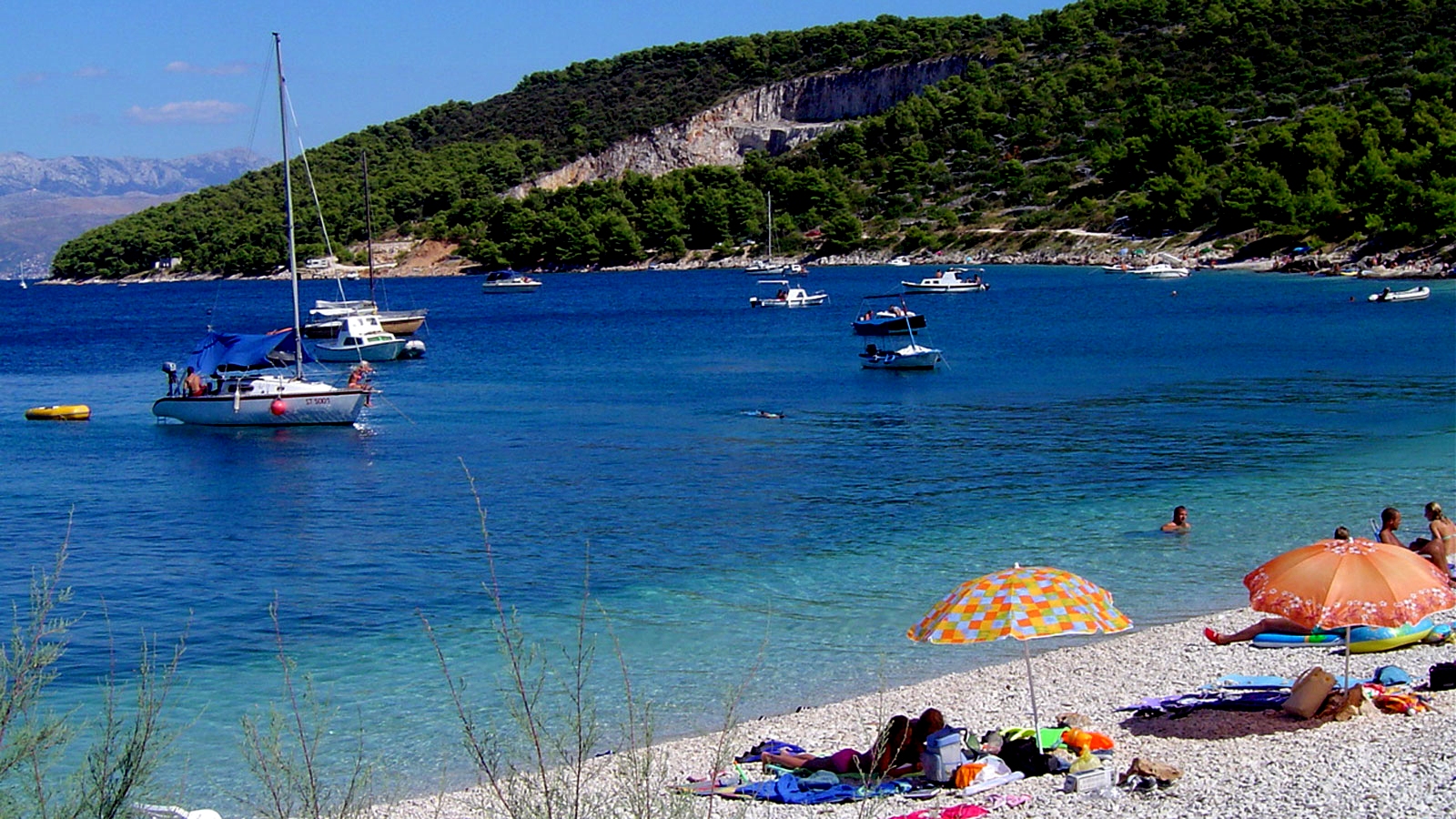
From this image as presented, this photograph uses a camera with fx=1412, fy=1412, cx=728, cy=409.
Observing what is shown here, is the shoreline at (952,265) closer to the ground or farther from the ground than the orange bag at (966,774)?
farther from the ground

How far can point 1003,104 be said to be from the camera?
513 ft

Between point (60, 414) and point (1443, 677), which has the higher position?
point (60, 414)

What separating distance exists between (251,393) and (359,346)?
2178 cm

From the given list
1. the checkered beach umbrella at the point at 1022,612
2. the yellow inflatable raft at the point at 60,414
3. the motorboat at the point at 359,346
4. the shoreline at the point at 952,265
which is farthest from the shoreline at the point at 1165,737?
the shoreline at the point at 952,265

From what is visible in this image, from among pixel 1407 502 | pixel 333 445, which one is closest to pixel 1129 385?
pixel 1407 502

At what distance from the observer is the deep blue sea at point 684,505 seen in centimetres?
1622

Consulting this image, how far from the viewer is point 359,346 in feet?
197

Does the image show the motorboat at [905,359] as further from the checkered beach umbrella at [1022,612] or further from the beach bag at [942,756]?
the beach bag at [942,756]

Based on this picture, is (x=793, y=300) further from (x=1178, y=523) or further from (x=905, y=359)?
(x=1178, y=523)

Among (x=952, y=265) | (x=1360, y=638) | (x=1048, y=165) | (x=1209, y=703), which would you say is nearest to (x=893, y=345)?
(x=1360, y=638)

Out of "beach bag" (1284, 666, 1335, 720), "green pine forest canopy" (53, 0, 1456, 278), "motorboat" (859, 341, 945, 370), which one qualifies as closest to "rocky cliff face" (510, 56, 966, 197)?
"green pine forest canopy" (53, 0, 1456, 278)

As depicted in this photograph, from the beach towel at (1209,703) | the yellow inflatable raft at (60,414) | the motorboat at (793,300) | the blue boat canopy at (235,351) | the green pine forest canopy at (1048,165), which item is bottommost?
the beach towel at (1209,703)

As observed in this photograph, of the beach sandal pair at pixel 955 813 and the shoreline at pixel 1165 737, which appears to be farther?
the beach sandal pair at pixel 955 813

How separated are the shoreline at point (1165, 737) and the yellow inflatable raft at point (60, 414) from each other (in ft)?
115
